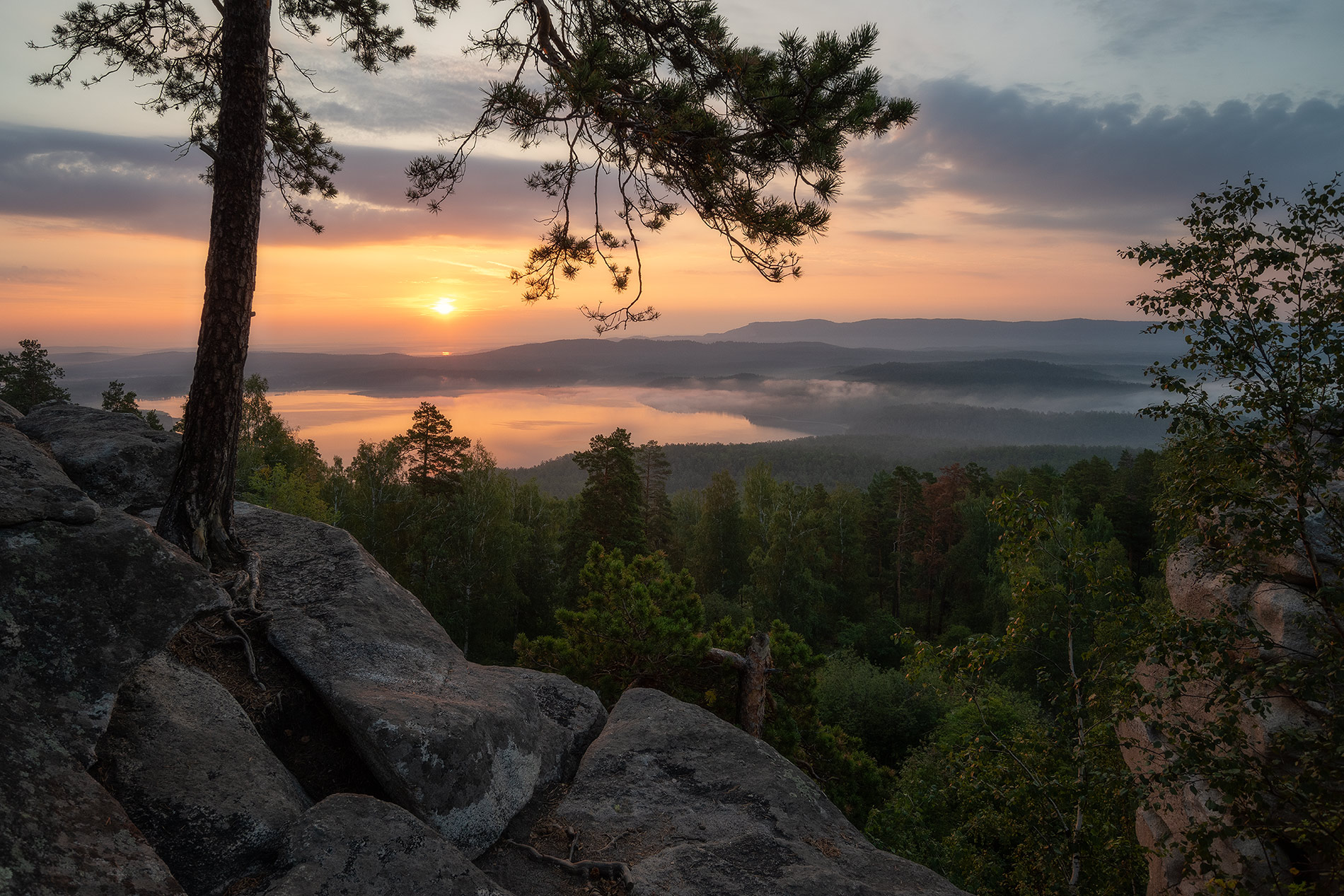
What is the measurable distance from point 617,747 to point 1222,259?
9193 millimetres

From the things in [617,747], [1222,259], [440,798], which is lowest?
[617,747]

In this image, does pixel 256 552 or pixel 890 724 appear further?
pixel 890 724

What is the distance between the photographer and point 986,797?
39.2ft

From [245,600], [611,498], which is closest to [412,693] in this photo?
[245,600]

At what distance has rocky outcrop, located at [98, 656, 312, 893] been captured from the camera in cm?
445

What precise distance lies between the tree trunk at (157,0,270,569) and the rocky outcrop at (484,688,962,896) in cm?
487

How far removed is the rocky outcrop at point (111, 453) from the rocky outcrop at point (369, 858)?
5286 millimetres

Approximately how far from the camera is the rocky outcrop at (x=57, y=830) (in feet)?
11.0

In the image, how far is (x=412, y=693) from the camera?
6.62 m

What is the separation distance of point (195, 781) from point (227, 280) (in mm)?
4914

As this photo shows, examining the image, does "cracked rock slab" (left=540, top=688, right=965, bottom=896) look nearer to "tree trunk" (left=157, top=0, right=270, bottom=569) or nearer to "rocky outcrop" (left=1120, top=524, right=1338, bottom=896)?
A: "rocky outcrop" (left=1120, top=524, right=1338, bottom=896)

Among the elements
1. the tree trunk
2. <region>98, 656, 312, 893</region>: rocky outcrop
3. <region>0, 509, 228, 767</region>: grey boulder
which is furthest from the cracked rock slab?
the tree trunk

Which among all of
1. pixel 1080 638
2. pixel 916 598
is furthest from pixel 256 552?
pixel 916 598

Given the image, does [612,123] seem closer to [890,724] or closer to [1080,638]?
[890,724]
